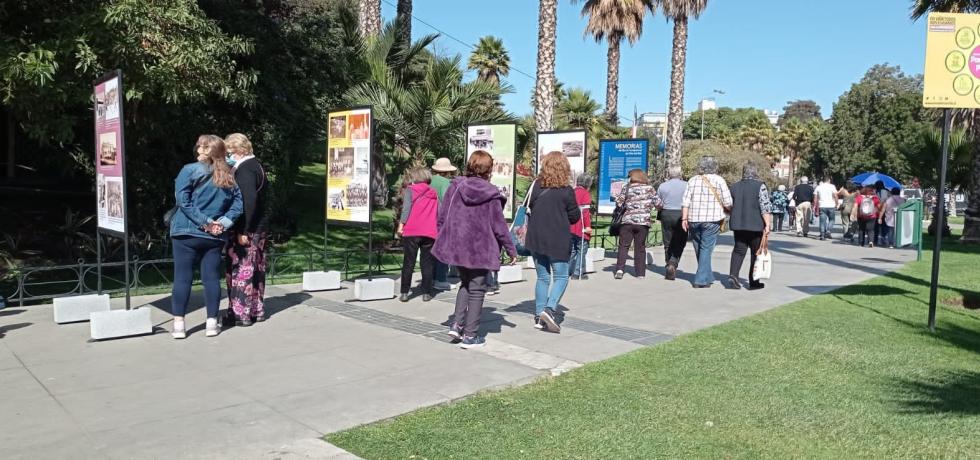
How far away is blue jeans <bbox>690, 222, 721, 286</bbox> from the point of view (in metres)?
10.3

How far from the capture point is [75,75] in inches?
365

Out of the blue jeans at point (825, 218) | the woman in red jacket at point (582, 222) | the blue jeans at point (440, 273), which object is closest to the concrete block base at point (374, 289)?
the blue jeans at point (440, 273)

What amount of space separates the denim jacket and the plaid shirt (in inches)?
251

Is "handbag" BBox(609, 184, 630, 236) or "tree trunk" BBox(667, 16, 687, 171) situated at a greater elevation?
"tree trunk" BBox(667, 16, 687, 171)

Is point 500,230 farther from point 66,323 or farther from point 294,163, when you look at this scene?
point 294,163

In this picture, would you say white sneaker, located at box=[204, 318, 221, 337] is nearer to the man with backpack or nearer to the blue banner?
the blue banner

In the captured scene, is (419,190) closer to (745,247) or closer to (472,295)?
(472,295)

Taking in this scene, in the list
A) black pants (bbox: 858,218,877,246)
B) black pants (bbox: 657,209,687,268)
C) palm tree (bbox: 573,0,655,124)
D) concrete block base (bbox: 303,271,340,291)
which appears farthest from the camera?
palm tree (bbox: 573,0,655,124)

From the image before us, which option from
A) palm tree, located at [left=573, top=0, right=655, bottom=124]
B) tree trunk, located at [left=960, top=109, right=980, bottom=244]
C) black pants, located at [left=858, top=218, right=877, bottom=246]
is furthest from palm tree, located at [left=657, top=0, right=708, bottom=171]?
black pants, located at [left=858, top=218, right=877, bottom=246]

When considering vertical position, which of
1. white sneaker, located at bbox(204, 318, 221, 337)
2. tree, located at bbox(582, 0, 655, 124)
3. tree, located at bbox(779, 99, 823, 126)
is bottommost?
white sneaker, located at bbox(204, 318, 221, 337)

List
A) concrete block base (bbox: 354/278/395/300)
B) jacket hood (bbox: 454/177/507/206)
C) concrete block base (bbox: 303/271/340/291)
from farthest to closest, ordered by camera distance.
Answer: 1. concrete block base (bbox: 303/271/340/291)
2. concrete block base (bbox: 354/278/395/300)
3. jacket hood (bbox: 454/177/507/206)

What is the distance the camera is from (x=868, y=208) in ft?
57.8

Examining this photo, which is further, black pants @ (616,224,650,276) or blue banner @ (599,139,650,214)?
blue banner @ (599,139,650,214)

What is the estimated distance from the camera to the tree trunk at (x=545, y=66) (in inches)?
653
